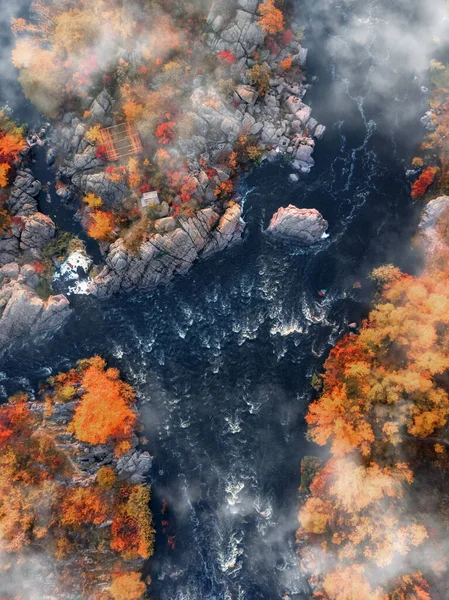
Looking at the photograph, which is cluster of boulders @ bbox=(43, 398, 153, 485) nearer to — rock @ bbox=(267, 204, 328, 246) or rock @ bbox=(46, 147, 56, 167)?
rock @ bbox=(267, 204, 328, 246)

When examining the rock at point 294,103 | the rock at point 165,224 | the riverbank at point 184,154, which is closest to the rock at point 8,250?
the riverbank at point 184,154

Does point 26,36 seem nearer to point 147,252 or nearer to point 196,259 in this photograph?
point 147,252

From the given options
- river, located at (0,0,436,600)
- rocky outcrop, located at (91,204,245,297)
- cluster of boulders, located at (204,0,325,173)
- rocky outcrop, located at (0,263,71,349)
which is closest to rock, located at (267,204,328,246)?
river, located at (0,0,436,600)

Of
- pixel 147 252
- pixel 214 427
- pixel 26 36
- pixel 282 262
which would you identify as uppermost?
pixel 26 36

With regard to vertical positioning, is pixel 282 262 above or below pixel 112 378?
above

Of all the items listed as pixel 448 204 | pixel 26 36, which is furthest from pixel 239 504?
pixel 26 36

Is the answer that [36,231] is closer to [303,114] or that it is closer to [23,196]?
[23,196]
